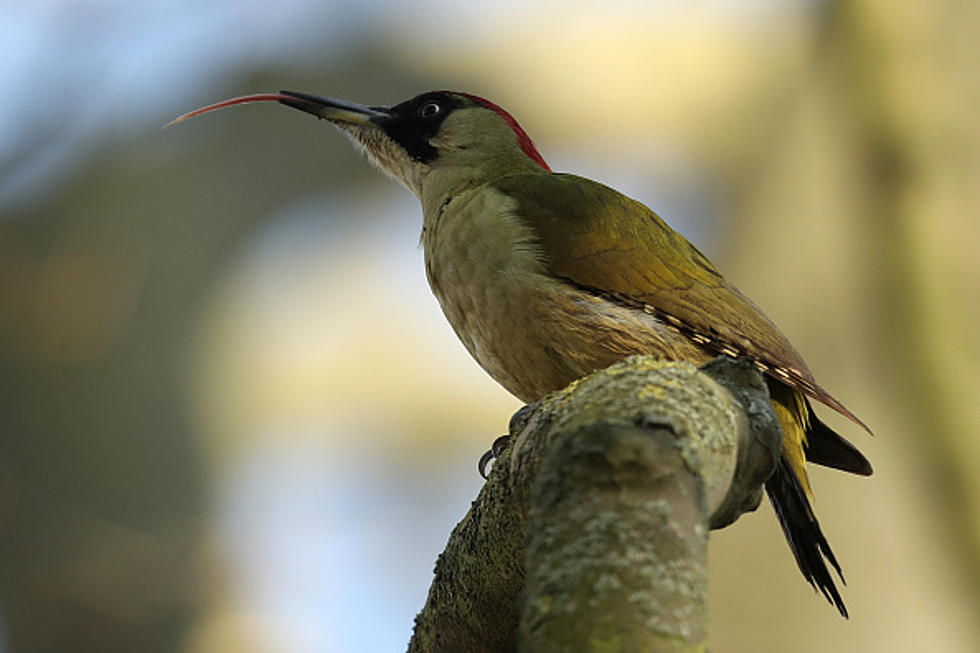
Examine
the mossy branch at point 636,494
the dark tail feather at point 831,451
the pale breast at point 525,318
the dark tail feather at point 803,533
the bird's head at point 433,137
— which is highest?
the bird's head at point 433,137

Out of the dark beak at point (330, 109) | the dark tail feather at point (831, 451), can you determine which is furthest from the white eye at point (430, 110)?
the dark tail feather at point (831, 451)

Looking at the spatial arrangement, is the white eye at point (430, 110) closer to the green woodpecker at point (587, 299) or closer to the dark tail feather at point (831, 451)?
the green woodpecker at point (587, 299)

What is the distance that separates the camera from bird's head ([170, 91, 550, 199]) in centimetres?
377

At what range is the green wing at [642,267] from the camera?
3.02 metres

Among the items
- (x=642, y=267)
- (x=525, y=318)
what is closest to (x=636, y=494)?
(x=525, y=318)

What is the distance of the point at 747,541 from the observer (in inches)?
180

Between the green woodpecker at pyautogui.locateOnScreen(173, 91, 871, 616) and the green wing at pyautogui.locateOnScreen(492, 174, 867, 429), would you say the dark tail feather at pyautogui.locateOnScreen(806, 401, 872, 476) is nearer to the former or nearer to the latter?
the green woodpecker at pyautogui.locateOnScreen(173, 91, 871, 616)

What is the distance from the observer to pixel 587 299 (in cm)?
298

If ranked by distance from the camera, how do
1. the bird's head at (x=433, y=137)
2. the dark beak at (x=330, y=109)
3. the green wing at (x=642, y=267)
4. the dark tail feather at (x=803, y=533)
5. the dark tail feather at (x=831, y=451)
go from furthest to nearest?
the dark beak at (x=330, y=109) < the bird's head at (x=433, y=137) < the green wing at (x=642, y=267) < the dark tail feather at (x=831, y=451) < the dark tail feather at (x=803, y=533)

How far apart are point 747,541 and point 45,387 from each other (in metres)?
3.24

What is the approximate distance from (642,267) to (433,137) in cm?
103

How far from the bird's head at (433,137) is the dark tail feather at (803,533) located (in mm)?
1480

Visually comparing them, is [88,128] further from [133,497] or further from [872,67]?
[872,67]

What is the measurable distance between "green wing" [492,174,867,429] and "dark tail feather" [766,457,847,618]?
0.99ft
